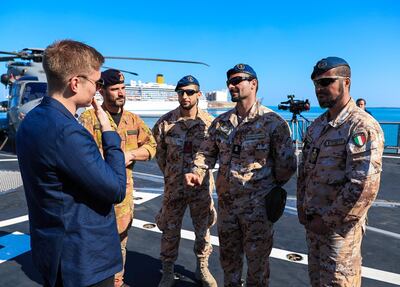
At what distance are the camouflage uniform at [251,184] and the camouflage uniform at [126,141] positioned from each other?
2.65 feet

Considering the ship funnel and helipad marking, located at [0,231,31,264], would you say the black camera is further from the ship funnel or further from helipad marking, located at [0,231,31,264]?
the ship funnel

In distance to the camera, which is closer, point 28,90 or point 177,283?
point 177,283

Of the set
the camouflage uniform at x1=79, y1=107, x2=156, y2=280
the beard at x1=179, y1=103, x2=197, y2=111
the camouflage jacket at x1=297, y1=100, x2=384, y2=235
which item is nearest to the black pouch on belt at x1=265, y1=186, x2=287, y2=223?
the camouflage jacket at x1=297, y1=100, x2=384, y2=235

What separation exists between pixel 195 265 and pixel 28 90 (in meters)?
10.4

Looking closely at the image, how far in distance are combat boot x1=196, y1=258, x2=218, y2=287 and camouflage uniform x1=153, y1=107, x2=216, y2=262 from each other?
0.07 meters

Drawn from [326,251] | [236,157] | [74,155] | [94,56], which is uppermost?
[94,56]

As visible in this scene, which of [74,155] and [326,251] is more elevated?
[74,155]

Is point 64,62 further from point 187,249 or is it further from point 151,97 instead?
point 151,97

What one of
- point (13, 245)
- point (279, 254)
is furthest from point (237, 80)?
point (13, 245)

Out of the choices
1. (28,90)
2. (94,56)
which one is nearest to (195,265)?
(94,56)

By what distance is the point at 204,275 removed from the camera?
3.13m

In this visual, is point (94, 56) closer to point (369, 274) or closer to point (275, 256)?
point (275, 256)

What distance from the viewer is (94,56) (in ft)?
4.97

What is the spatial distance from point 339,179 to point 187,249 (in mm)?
2402
